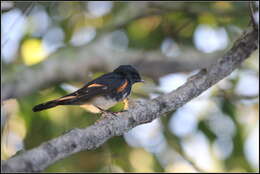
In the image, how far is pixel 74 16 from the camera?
8.34 meters

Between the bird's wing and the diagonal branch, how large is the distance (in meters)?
0.83

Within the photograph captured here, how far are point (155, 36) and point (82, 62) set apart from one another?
2207mm

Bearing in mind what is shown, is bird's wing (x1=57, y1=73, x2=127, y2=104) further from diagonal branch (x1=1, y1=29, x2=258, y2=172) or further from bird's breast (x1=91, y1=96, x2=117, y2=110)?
Answer: diagonal branch (x1=1, y1=29, x2=258, y2=172)

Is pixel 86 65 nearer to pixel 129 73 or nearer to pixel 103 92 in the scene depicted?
pixel 129 73

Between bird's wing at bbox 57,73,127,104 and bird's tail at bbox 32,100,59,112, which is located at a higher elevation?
bird's tail at bbox 32,100,59,112

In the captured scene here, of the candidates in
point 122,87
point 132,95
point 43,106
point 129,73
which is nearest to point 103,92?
point 122,87

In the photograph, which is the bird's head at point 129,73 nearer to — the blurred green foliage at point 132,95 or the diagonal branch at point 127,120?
the blurred green foliage at point 132,95

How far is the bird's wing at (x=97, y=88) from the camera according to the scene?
14.9ft

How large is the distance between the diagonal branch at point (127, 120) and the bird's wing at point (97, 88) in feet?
2.73

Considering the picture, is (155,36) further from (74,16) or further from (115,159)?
(115,159)

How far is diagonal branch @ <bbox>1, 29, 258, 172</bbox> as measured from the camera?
2.44m

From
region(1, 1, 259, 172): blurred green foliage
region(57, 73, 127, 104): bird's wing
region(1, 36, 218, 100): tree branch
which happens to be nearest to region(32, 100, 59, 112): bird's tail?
region(57, 73, 127, 104): bird's wing

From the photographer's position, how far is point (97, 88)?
4.95m

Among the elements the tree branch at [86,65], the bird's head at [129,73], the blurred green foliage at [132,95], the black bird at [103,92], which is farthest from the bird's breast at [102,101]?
the blurred green foliage at [132,95]
